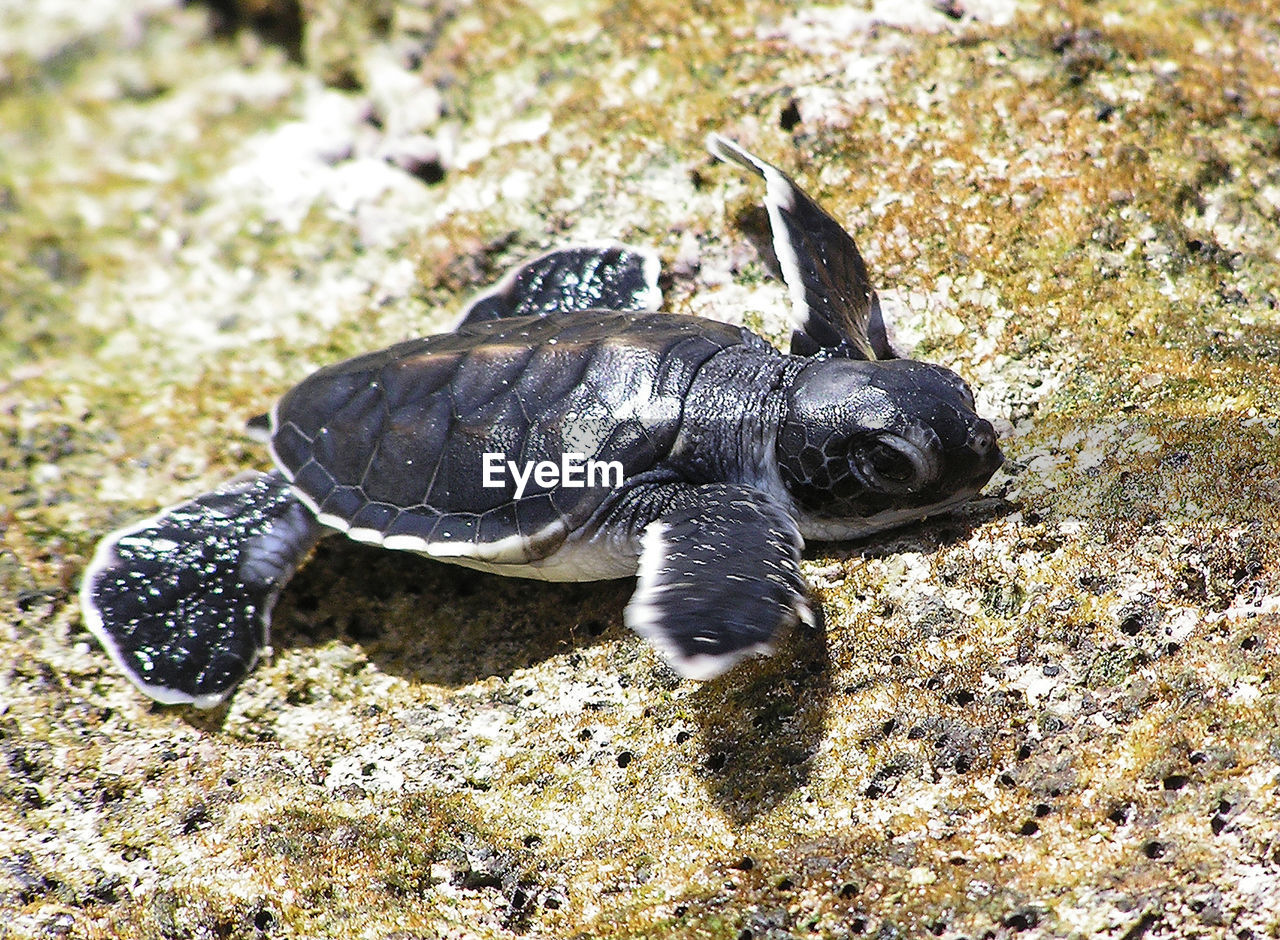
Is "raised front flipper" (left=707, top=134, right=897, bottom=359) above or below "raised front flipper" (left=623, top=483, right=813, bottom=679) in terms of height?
above

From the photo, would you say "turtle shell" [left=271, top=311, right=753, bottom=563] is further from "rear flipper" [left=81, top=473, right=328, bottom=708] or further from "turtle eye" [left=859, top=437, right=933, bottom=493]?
"turtle eye" [left=859, top=437, right=933, bottom=493]

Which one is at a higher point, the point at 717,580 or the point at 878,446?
the point at 878,446

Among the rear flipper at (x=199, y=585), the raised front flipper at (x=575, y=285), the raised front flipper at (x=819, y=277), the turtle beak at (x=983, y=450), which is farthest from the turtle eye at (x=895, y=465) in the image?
the rear flipper at (x=199, y=585)

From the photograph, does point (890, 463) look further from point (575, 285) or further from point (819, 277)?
point (575, 285)

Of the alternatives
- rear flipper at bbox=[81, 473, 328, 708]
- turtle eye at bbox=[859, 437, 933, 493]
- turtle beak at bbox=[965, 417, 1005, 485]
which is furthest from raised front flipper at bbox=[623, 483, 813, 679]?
rear flipper at bbox=[81, 473, 328, 708]

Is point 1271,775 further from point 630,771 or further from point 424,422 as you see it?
point 424,422

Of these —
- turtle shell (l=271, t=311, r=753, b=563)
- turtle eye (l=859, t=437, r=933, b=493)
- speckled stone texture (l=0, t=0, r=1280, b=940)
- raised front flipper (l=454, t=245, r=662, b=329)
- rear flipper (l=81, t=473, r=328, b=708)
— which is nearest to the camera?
speckled stone texture (l=0, t=0, r=1280, b=940)

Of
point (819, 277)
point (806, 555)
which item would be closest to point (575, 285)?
point (819, 277)
